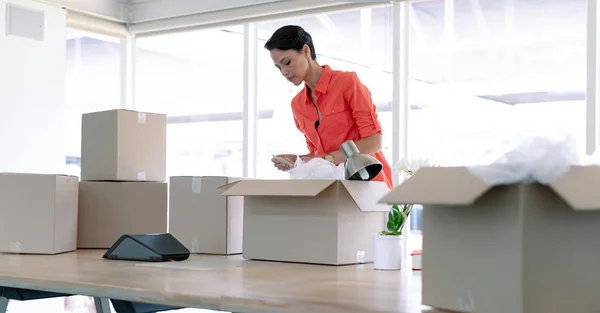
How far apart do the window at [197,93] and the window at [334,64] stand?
0.73 ft

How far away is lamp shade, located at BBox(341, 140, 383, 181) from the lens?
5.88ft

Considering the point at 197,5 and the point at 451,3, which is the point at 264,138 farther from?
the point at 451,3

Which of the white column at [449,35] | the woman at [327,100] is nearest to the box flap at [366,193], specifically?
the woman at [327,100]

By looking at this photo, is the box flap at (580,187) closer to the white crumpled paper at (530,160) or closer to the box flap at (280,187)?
the white crumpled paper at (530,160)

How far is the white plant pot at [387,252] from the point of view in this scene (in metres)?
1.73

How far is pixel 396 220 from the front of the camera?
1.77m

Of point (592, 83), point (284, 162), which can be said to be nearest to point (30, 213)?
point (284, 162)

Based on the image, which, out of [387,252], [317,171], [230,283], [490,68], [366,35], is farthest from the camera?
[366,35]

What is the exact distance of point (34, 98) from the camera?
484 centimetres

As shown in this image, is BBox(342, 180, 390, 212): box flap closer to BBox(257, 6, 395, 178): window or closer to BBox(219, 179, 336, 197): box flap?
BBox(219, 179, 336, 197): box flap

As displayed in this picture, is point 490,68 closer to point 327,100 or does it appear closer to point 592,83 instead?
point 592,83

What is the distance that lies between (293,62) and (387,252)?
104cm

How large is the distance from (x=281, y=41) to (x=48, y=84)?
285 cm

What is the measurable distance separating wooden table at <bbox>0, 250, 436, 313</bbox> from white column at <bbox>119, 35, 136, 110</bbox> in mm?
4116
